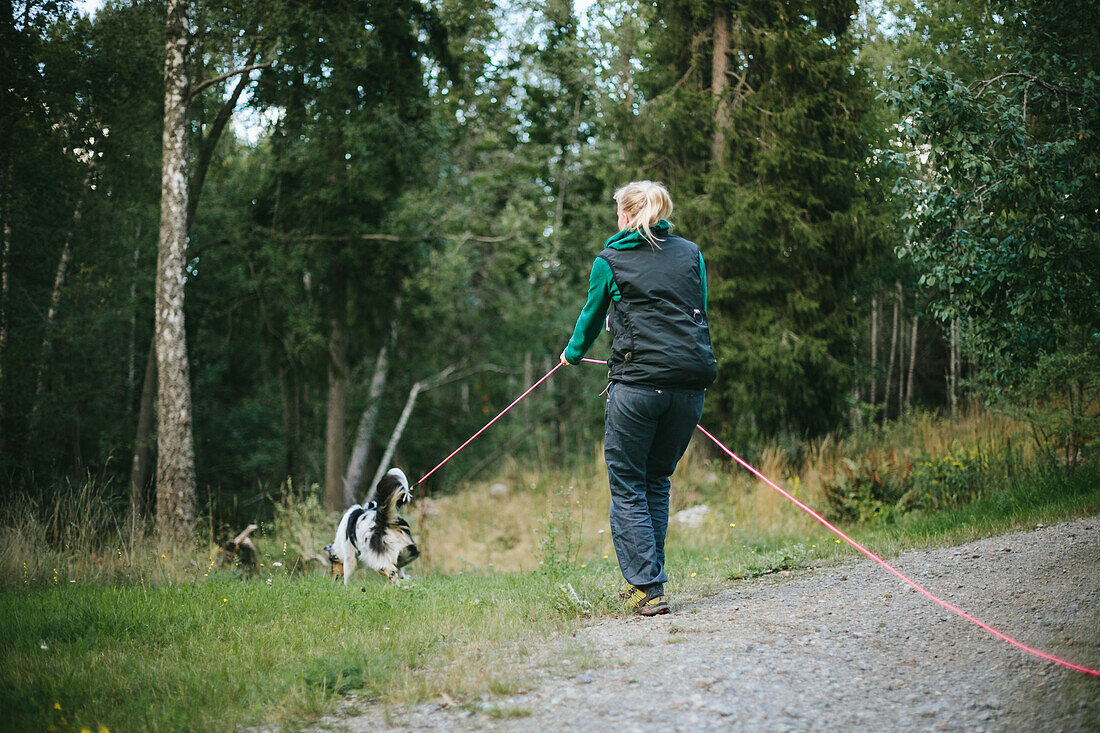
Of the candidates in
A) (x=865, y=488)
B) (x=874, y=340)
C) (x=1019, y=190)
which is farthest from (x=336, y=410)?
(x=1019, y=190)

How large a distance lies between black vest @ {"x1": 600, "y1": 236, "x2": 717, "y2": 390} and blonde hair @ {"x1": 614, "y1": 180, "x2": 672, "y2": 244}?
11 centimetres

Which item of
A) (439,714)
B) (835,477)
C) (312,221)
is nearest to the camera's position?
(439,714)

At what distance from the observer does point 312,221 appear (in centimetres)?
1487

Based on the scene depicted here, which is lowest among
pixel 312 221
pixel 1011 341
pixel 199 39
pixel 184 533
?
pixel 184 533

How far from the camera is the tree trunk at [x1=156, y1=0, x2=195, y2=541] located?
9.96 m

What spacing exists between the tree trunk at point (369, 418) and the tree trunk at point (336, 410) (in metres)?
1.03

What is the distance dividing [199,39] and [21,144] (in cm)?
291

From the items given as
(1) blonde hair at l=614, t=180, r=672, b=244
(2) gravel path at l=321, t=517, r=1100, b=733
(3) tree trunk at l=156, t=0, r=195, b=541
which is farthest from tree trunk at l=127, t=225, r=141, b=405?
(2) gravel path at l=321, t=517, r=1100, b=733

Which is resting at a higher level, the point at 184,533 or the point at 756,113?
the point at 756,113

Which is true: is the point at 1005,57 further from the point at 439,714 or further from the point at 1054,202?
the point at 439,714

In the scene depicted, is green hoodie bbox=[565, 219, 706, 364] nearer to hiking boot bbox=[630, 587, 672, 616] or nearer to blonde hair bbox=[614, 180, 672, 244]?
blonde hair bbox=[614, 180, 672, 244]

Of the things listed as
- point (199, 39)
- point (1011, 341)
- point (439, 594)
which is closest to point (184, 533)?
point (439, 594)

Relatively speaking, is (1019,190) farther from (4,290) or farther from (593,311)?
(4,290)

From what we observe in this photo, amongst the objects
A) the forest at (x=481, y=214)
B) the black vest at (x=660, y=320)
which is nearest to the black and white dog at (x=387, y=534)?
the black vest at (x=660, y=320)
